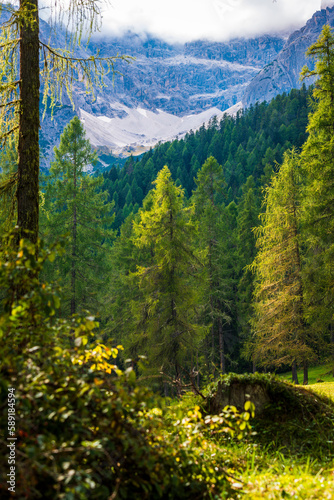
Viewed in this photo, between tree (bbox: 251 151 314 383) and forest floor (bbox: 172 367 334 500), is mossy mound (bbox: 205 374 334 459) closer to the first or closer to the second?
forest floor (bbox: 172 367 334 500)

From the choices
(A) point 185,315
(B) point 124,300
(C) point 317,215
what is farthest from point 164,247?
(B) point 124,300

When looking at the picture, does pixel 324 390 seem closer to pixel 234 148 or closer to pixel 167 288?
pixel 167 288

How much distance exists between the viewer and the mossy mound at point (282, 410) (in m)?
4.32

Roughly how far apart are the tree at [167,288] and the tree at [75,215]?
146 inches

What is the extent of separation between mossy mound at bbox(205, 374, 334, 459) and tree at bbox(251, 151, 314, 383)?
11535 millimetres

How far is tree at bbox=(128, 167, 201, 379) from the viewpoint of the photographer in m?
14.9

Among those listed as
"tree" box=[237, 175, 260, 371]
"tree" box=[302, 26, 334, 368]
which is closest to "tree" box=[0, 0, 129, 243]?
"tree" box=[302, 26, 334, 368]

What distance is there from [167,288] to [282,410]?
34.9 ft

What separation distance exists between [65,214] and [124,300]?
316 inches

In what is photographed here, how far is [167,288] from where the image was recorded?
1539 centimetres

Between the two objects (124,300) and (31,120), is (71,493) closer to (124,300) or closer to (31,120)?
(31,120)

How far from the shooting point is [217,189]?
108 feet

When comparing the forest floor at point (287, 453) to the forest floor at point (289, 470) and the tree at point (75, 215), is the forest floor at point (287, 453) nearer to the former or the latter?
the forest floor at point (289, 470)

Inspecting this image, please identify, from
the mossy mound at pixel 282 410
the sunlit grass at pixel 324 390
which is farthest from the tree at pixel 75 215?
the mossy mound at pixel 282 410
